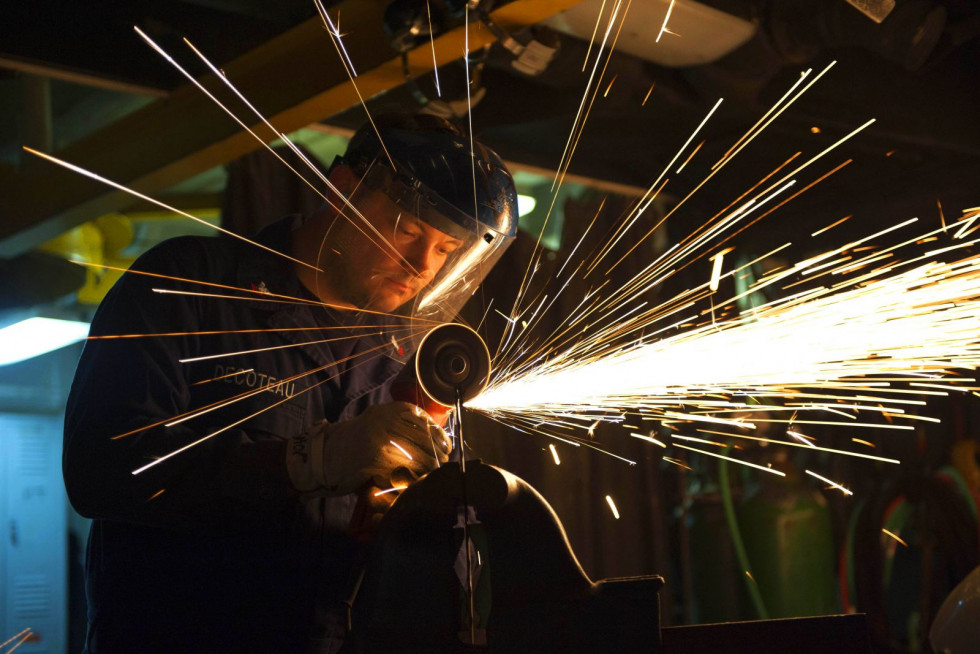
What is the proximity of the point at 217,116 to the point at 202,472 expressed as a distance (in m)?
1.97

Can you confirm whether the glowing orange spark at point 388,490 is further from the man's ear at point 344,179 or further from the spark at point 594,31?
the spark at point 594,31

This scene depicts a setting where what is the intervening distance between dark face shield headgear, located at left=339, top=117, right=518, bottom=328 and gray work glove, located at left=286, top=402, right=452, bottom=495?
62cm

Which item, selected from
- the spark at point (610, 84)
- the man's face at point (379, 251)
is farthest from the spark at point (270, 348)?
the spark at point (610, 84)

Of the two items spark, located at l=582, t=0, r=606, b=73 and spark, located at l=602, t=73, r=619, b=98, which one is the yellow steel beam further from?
spark, located at l=602, t=73, r=619, b=98

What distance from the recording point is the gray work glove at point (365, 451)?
176 cm

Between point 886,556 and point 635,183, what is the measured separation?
92.9 inches

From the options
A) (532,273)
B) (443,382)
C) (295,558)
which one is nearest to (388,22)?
(443,382)

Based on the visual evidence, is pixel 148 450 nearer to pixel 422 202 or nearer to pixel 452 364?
pixel 452 364

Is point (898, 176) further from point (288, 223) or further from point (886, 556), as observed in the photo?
point (288, 223)

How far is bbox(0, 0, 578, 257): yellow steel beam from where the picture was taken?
3.10m

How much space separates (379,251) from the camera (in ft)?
7.72

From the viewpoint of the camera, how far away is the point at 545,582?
1435 mm

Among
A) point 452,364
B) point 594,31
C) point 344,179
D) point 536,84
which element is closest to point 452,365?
point 452,364

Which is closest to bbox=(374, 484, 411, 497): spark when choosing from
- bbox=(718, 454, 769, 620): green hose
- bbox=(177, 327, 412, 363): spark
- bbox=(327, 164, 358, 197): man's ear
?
bbox=(177, 327, 412, 363): spark
